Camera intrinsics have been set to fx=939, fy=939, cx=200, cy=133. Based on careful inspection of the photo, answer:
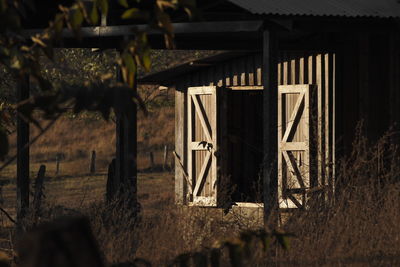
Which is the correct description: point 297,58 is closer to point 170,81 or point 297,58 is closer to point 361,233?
point 170,81

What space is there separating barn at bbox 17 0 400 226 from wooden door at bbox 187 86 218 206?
2 cm

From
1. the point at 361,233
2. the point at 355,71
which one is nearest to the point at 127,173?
the point at 355,71

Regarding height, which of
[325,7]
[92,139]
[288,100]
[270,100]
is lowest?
[92,139]

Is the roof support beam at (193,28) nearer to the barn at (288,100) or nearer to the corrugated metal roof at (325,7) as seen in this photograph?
the barn at (288,100)

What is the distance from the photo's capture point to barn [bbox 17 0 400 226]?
11.2 metres

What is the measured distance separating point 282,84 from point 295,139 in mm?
955

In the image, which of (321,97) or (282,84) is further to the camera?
(282,84)

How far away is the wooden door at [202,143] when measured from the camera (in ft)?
51.6

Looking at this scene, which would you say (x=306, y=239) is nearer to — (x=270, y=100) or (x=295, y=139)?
(x=270, y=100)

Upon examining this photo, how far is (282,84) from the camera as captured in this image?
14812 millimetres

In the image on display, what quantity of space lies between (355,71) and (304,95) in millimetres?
841

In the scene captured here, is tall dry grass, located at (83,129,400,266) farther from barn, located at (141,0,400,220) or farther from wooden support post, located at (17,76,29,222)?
wooden support post, located at (17,76,29,222)

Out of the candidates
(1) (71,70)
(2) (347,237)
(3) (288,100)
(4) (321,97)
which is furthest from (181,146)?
(1) (71,70)

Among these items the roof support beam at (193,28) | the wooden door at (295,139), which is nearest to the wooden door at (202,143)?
the wooden door at (295,139)
